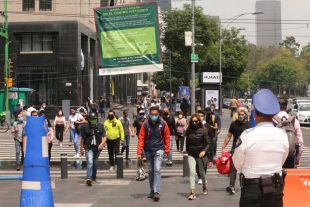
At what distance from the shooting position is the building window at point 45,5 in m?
43.5

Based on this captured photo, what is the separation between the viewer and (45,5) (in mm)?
43594

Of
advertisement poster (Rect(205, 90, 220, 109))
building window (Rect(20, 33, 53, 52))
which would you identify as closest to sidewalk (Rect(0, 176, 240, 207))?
advertisement poster (Rect(205, 90, 220, 109))

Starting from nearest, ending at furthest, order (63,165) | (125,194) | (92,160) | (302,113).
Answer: (125,194) → (92,160) → (63,165) → (302,113)

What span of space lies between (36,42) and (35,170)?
36.7 meters

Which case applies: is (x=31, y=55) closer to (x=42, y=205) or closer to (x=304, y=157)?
(x=304, y=157)

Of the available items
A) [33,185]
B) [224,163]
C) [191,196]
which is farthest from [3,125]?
[224,163]

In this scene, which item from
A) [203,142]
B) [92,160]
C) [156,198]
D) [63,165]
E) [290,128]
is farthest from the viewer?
[63,165]

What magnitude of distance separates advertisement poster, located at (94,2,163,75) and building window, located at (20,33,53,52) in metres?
28.6

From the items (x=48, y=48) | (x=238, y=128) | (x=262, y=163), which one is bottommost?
(x=238, y=128)

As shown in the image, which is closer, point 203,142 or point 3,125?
point 203,142

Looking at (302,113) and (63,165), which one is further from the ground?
Result: (302,113)

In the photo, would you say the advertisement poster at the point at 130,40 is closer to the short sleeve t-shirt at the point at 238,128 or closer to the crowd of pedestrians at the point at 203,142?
the crowd of pedestrians at the point at 203,142

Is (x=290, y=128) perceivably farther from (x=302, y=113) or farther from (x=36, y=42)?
(x=36, y=42)

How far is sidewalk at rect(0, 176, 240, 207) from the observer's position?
34.7 ft
